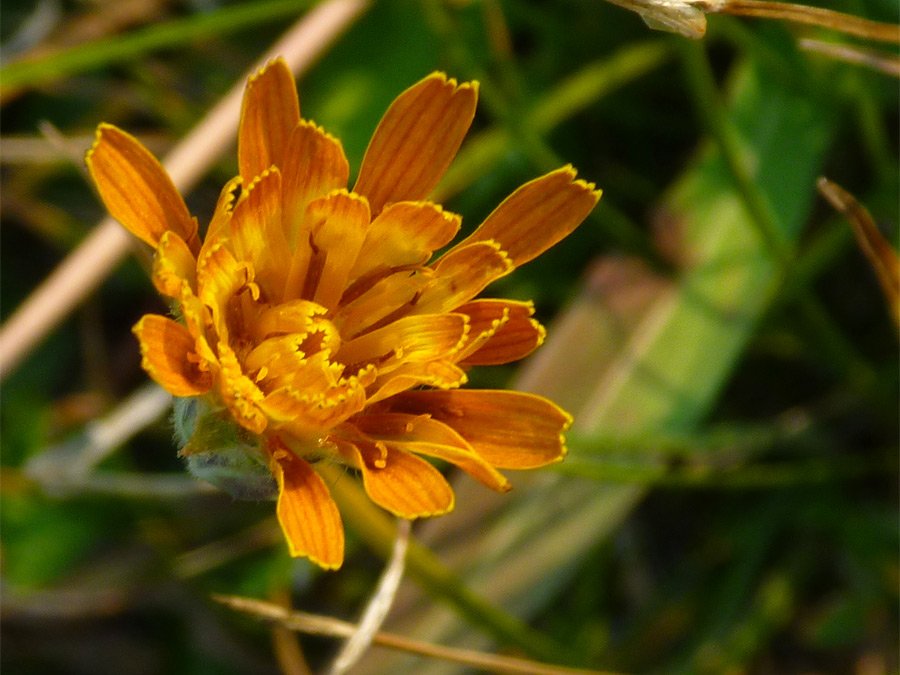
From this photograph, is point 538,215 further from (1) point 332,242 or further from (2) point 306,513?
(2) point 306,513

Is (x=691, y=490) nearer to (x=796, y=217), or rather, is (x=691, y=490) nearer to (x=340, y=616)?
(x=796, y=217)

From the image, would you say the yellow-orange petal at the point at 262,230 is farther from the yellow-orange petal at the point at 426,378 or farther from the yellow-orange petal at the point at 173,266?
the yellow-orange petal at the point at 426,378

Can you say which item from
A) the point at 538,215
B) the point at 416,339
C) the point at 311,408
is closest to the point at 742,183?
the point at 538,215

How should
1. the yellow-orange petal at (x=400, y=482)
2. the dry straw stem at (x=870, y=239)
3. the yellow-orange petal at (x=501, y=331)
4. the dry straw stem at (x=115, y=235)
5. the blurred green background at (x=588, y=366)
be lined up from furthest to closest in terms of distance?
the blurred green background at (x=588, y=366), the dry straw stem at (x=115, y=235), the dry straw stem at (x=870, y=239), the yellow-orange petal at (x=501, y=331), the yellow-orange petal at (x=400, y=482)

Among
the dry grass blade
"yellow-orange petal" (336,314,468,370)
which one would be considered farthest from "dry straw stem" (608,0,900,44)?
"yellow-orange petal" (336,314,468,370)

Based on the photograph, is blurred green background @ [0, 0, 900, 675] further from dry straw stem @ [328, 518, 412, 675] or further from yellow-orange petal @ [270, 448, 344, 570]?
yellow-orange petal @ [270, 448, 344, 570]

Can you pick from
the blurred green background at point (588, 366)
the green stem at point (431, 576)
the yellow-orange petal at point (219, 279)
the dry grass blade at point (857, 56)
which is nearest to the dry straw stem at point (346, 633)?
the green stem at point (431, 576)

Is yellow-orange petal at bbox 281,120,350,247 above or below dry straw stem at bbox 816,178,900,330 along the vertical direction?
above
